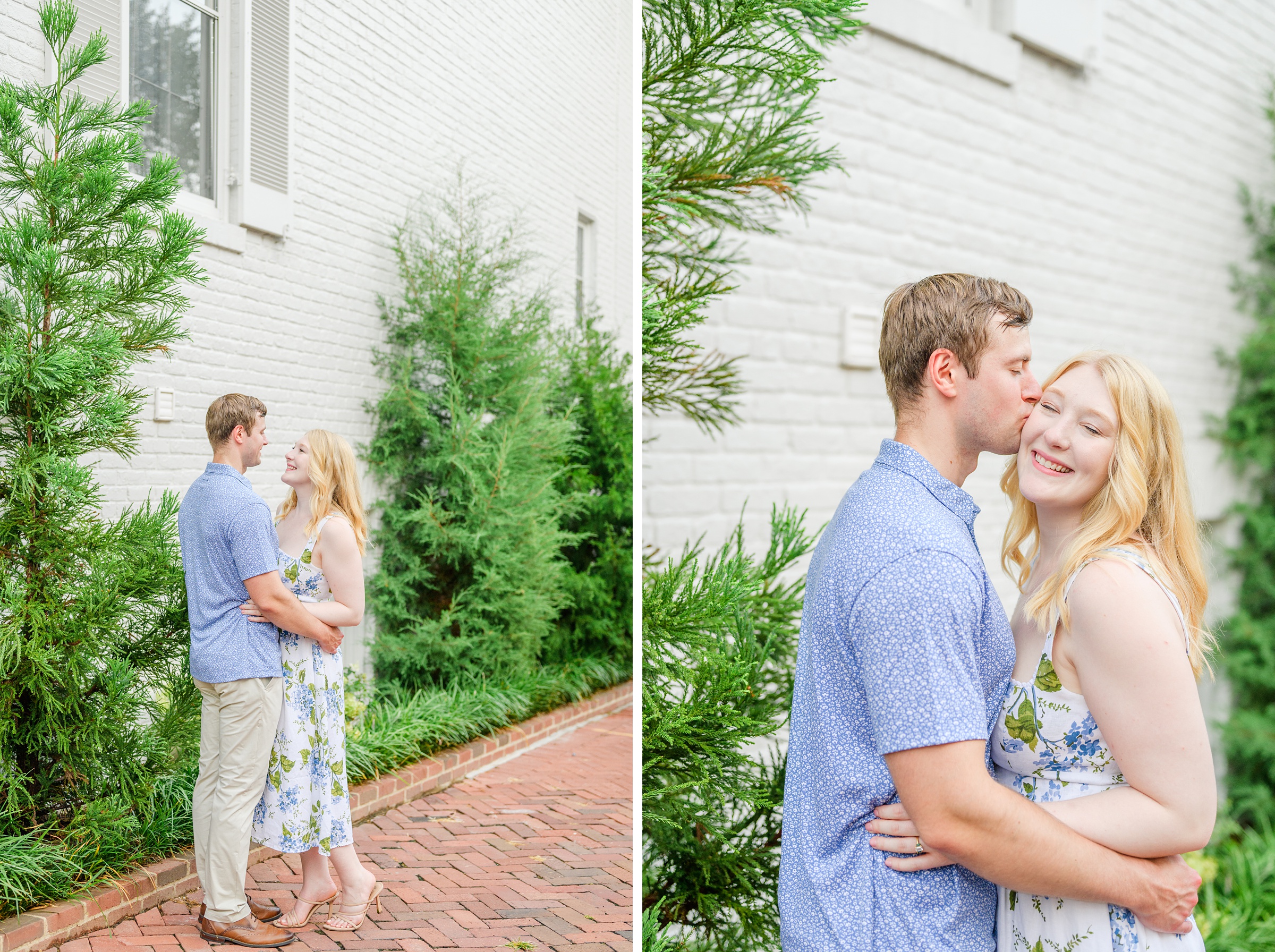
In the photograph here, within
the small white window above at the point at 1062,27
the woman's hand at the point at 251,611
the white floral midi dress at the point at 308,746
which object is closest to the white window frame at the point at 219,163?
the white floral midi dress at the point at 308,746

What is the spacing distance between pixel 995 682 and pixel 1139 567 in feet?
0.97

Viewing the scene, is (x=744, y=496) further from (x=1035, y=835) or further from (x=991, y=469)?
(x=1035, y=835)

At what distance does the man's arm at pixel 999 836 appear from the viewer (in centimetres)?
144

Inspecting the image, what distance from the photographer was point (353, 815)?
9.63ft

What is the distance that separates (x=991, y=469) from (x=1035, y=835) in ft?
9.07

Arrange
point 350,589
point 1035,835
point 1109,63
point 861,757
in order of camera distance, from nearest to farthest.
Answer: point 1035,835 → point 861,757 → point 350,589 → point 1109,63

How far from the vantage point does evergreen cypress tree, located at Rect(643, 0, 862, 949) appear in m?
2.29

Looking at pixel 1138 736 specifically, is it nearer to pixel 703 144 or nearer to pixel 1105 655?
pixel 1105 655

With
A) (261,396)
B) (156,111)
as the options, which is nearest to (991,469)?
(261,396)

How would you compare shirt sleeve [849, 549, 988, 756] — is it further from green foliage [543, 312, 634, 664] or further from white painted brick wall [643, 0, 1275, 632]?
green foliage [543, 312, 634, 664]

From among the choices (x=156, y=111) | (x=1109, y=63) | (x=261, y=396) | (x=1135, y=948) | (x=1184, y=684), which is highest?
(x=1109, y=63)

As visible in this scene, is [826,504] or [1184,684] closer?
[1184,684]

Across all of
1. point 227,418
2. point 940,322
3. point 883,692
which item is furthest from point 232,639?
point 940,322

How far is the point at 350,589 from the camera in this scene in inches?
122
